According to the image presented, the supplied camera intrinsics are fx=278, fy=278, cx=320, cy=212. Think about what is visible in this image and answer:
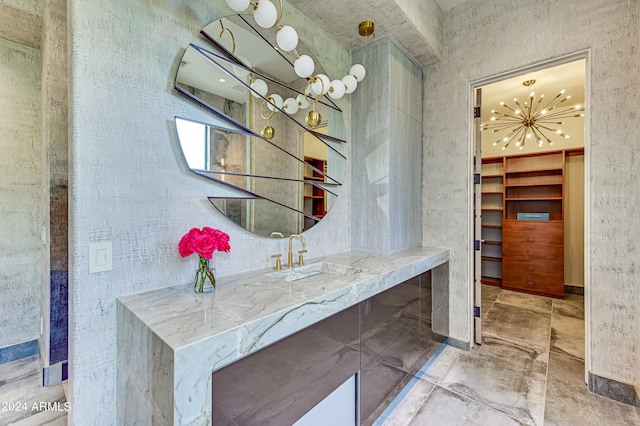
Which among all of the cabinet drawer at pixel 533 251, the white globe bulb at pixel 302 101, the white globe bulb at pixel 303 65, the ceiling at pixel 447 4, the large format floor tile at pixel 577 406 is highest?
the ceiling at pixel 447 4

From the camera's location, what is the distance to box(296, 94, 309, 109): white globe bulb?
2129 millimetres

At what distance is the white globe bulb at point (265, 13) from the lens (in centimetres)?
150

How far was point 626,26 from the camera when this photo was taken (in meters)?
1.92

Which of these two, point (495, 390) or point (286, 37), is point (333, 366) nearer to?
point (495, 390)

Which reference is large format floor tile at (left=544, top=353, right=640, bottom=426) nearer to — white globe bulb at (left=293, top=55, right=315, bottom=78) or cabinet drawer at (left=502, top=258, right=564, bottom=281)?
cabinet drawer at (left=502, top=258, right=564, bottom=281)

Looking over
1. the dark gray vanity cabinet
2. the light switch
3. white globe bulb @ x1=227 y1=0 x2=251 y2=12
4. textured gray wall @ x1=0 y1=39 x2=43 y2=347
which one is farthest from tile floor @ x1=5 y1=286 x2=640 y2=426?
white globe bulb @ x1=227 y1=0 x2=251 y2=12

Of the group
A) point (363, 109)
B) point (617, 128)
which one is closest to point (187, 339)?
point (363, 109)

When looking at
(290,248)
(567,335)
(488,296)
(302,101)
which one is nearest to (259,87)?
(302,101)

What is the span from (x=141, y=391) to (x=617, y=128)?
124 inches

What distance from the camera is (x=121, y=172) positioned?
4.18 ft

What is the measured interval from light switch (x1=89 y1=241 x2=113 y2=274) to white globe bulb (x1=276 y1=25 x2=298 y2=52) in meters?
1.42

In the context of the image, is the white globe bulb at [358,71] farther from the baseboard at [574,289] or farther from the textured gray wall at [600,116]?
the baseboard at [574,289]

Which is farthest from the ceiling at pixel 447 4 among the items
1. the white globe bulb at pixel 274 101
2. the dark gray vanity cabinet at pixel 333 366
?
the dark gray vanity cabinet at pixel 333 366

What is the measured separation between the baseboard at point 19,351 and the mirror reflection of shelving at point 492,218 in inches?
236
